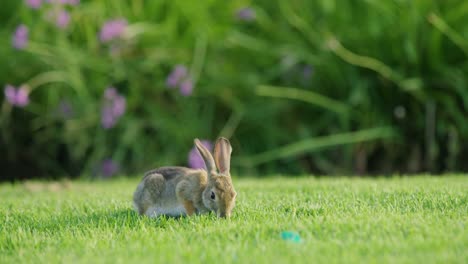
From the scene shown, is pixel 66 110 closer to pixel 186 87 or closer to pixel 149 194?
pixel 186 87

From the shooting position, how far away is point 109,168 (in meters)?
7.62

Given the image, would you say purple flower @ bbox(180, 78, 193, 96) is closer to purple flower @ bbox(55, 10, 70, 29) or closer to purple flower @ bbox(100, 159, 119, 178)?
purple flower @ bbox(100, 159, 119, 178)

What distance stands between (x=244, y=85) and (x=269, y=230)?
415 centimetres

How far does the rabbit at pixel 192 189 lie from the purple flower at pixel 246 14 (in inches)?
141

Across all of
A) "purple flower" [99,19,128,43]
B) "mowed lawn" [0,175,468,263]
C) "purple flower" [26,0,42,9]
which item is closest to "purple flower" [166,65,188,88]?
"purple flower" [99,19,128,43]

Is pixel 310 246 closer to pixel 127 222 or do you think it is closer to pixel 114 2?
pixel 127 222

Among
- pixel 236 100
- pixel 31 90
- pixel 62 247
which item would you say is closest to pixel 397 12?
pixel 236 100

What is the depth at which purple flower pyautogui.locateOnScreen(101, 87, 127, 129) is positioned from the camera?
736cm

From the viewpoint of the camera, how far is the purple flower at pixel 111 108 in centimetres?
736

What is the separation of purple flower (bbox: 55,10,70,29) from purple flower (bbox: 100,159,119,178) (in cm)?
142

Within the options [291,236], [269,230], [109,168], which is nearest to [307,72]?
[109,168]

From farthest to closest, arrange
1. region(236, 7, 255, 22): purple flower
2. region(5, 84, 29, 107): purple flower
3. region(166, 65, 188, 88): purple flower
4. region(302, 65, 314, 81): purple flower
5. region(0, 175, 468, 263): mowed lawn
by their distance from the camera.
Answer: region(236, 7, 255, 22): purple flower, region(302, 65, 314, 81): purple flower, region(166, 65, 188, 88): purple flower, region(5, 84, 29, 107): purple flower, region(0, 175, 468, 263): mowed lawn

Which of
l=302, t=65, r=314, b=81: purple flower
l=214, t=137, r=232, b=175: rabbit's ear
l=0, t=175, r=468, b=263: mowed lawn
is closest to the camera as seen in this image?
l=0, t=175, r=468, b=263: mowed lawn

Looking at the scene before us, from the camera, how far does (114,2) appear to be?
7.94 metres
